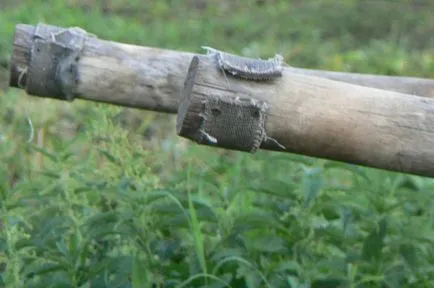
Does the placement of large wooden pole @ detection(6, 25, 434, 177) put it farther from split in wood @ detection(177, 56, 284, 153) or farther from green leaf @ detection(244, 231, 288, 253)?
green leaf @ detection(244, 231, 288, 253)

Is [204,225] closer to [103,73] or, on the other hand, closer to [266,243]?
[266,243]

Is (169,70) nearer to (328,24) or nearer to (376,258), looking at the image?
(376,258)

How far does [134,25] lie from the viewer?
7766mm

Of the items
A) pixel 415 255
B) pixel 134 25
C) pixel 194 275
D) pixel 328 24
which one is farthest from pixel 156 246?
pixel 328 24

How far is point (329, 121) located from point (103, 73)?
60 centimetres

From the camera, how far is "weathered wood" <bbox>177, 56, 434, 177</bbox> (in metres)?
2.41

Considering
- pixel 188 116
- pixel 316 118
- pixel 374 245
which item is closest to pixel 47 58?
pixel 188 116

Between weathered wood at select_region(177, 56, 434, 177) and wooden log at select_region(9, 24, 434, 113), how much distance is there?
36 cm

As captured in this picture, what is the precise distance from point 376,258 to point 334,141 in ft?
2.59

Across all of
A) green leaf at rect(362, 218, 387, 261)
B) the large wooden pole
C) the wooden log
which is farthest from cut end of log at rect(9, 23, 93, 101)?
green leaf at rect(362, 218, 387, 261)

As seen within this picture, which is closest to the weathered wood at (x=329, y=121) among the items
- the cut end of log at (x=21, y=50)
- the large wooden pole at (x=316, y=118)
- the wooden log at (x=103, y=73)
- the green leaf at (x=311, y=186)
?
the large wooden pole at (x=316, y=118)

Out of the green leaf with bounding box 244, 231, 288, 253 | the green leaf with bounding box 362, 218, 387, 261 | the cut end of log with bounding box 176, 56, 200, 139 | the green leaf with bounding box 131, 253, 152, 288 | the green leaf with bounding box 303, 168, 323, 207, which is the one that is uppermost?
the cut end of log with bounding box 176, 56, 200, 139

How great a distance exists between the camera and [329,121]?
246cm

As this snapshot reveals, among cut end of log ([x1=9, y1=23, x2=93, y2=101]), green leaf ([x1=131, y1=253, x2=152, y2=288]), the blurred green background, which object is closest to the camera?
cut end of log ([x1=9, y1=23, x2=93, y2=101])
